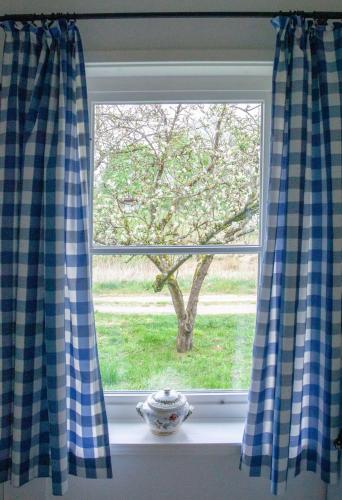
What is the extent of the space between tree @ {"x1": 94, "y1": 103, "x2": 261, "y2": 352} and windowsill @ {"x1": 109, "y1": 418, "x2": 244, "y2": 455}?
0.65 m

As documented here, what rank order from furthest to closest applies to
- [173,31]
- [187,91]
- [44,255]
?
[187,91] < [173,31] < [44,255]

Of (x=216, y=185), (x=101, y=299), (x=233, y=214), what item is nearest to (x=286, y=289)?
(x=233, y=214)

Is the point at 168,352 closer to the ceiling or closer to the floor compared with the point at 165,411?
closer to the ceiling

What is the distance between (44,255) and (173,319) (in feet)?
1.95

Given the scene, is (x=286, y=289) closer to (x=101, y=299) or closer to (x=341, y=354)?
(x=341, y=354)

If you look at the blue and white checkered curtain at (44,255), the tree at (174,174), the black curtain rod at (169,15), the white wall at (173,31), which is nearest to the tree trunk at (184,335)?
the tree at (174,174)

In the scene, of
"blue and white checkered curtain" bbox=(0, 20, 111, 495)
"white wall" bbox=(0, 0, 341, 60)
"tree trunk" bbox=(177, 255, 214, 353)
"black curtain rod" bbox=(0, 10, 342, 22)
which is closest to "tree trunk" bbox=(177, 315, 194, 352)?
"tree trunk" bbox=(177, 255, 214, 353)

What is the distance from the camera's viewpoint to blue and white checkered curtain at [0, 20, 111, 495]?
Result: 1188mm

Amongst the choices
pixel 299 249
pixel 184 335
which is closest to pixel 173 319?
pixel 184 335

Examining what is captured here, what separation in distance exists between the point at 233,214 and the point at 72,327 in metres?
0.76

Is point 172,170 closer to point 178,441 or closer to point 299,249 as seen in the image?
point 299,249

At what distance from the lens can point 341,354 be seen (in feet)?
4.07

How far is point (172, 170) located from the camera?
1.46 meters

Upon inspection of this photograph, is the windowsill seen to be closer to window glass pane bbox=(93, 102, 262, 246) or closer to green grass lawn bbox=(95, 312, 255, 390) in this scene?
green grass lawn bbox=(95, 312, 255, 390)
